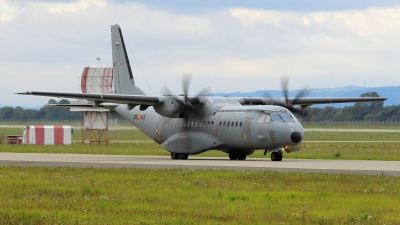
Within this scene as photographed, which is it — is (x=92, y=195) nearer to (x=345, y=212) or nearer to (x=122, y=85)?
(x=345, y=212)

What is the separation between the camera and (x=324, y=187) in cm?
2192

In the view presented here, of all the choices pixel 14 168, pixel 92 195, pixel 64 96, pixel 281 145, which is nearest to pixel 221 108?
pixel 281 145

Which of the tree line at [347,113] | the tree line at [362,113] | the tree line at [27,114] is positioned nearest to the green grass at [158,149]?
the tree line at [27,114]

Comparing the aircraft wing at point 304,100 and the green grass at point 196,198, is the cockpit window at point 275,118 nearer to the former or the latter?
the aircraft wing at point 304,100

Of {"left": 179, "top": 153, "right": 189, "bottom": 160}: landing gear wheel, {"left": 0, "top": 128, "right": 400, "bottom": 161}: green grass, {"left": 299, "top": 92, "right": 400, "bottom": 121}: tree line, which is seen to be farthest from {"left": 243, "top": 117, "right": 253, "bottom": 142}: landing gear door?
{"left": 299, "top": 92, "right": 400, "bottom": 121}: tree line

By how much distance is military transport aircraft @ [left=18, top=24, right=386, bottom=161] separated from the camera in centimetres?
3647

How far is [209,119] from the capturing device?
131ft

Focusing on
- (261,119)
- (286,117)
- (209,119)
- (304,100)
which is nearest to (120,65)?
(209,119)

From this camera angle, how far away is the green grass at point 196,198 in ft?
51.2

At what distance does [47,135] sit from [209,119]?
31962mm

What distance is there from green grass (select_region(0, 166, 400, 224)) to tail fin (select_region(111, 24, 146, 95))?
63.3 feet

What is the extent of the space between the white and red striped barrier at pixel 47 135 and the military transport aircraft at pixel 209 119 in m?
22.9

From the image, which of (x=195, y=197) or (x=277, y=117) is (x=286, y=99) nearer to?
(x=277, y=117)

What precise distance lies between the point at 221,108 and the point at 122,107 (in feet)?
26.8
